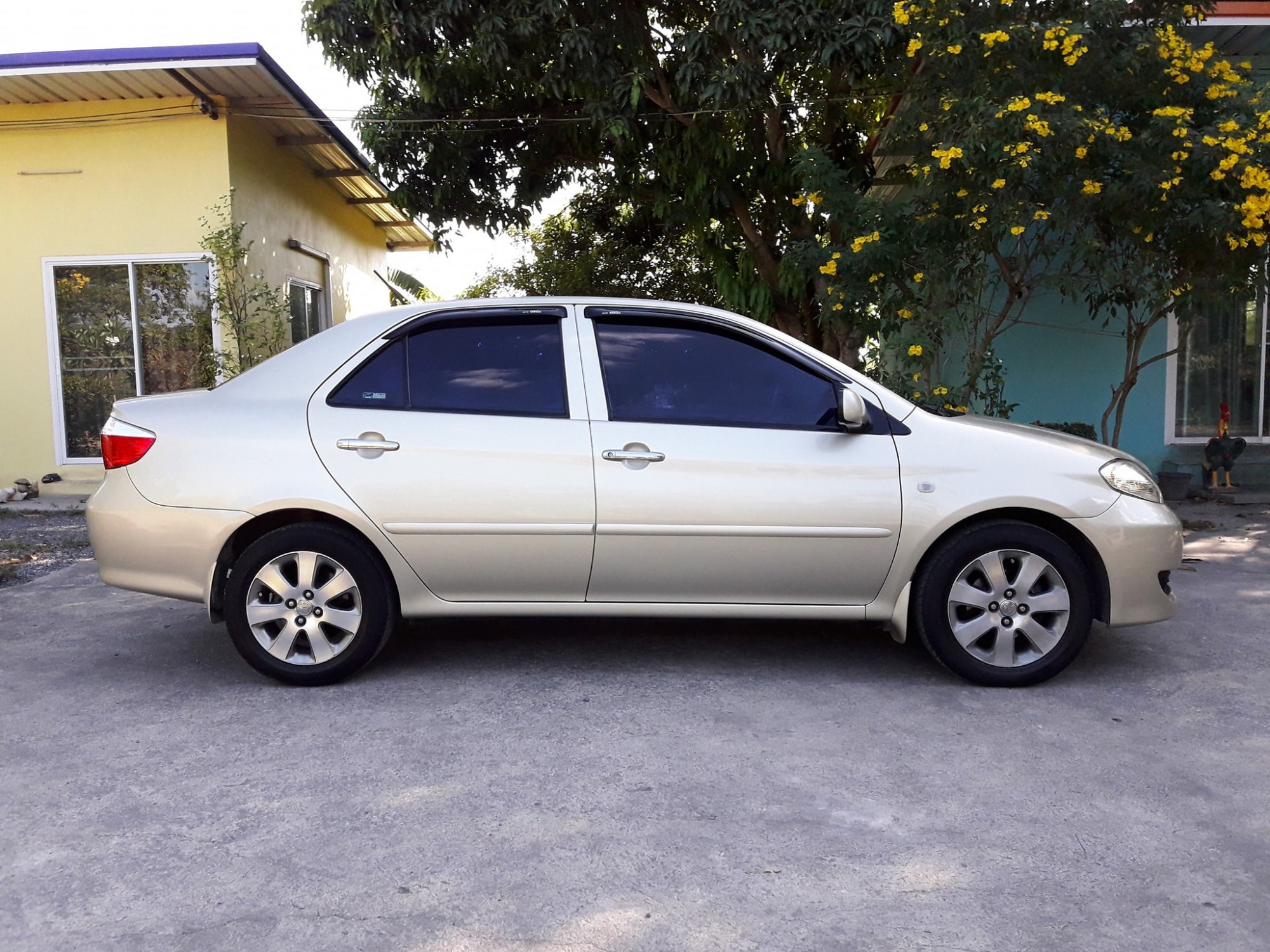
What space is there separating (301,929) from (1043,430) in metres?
3.84

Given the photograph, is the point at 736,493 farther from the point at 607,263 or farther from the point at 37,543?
the point at 607,263

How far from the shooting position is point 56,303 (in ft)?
36.9

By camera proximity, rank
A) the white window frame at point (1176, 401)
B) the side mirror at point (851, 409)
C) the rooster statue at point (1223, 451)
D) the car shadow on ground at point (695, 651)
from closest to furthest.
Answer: the side mirror at point (851, 409) < the car shadow on ground at point (695, 651) < the rooster statue at point (1223, 451) < the white window frame at point (1176, 401)

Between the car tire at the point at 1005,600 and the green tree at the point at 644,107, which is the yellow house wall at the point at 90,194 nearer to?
the green tree at the point at 644,107

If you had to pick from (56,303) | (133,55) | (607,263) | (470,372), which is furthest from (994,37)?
(607,263)

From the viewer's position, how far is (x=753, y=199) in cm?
1228

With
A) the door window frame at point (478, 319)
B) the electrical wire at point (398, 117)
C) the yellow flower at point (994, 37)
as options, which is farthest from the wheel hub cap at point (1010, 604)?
the electrical wire at point (398, 117)

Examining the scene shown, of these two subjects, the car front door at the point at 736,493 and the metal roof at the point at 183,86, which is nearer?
the car front door at the point at 736,493

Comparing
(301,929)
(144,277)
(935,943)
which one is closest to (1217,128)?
(935,943)

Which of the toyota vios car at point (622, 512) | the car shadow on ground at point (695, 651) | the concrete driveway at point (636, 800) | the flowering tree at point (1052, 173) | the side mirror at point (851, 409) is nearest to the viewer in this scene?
the concrete driveway at point (636, 800)

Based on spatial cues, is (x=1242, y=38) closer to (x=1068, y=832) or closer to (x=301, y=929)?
(x=1068, y=832)

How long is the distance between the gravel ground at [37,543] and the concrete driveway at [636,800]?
2.29 metres

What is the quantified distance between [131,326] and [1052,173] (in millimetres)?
9002

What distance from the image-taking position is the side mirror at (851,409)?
4.49m
